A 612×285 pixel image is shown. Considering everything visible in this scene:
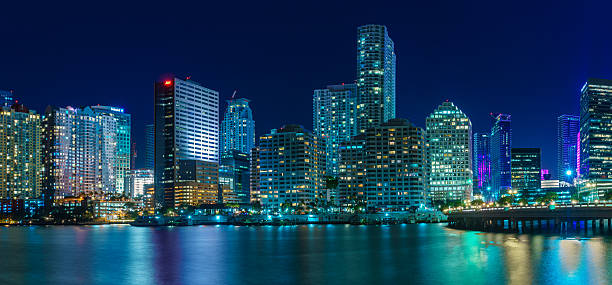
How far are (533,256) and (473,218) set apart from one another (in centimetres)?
9440

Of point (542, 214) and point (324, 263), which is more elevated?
point (542, 214)

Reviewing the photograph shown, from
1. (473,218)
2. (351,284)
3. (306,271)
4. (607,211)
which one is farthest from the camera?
(473,218)

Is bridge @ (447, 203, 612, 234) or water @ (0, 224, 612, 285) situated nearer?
water @ (0, 224, 612, 285)

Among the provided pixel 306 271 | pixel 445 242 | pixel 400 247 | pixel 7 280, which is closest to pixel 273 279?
pixel 306 271

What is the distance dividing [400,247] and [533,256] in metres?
31.6

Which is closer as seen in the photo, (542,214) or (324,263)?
(324,263)

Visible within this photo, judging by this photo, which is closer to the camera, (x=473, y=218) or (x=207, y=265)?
(x=207, y=265)

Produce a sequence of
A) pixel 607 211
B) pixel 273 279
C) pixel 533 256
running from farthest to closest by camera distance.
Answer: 1. pixel 607 211
2. pixel 533 256
3. pixel 273 279

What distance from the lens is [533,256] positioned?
309 ft

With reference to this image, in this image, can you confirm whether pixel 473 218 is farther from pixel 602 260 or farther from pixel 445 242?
pixel 602 260

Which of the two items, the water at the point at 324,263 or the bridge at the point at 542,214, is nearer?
the water at the point at 324,263

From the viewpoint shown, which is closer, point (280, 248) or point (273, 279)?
point (273, 279)

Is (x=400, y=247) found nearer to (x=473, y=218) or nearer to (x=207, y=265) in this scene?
(x=207, y=265)

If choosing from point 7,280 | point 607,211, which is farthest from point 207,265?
point 607,211
